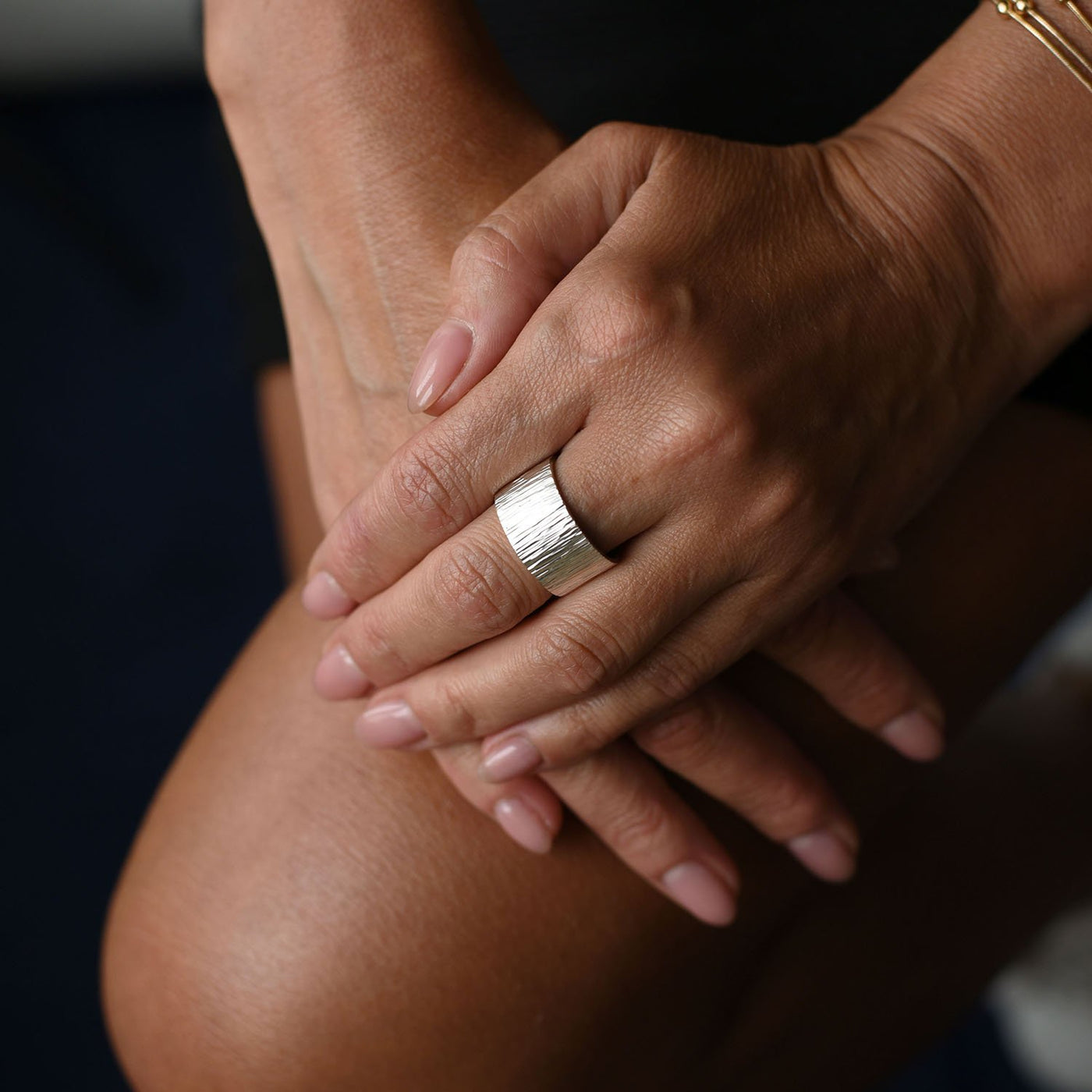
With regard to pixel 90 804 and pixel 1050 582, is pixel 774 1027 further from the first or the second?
pixel 90 804

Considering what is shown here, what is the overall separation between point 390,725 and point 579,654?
0.15 metres

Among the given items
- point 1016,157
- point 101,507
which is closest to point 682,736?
point 1016,157

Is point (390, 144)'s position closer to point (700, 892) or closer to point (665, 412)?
point (665, 412)

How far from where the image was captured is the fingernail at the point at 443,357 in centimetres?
60

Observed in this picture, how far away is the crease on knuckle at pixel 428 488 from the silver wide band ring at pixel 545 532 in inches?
1.1

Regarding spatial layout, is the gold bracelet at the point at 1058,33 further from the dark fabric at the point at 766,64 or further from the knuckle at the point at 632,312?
the knuckle at the point at 632,312

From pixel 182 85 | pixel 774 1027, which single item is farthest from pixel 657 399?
pixel 182 85

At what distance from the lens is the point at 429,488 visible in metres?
0.59

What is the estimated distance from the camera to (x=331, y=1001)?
0.69 m

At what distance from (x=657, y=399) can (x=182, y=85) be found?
203 centimetres

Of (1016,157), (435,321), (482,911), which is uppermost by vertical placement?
(1016,157)

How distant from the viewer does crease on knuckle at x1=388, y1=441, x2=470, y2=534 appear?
59 cm

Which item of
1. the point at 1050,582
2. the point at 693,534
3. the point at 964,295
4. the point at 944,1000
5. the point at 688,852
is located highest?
the point at 964,295

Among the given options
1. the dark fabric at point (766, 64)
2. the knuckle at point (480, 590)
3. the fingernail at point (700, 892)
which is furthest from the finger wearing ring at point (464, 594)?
the dark fabric at point (766, 64)
